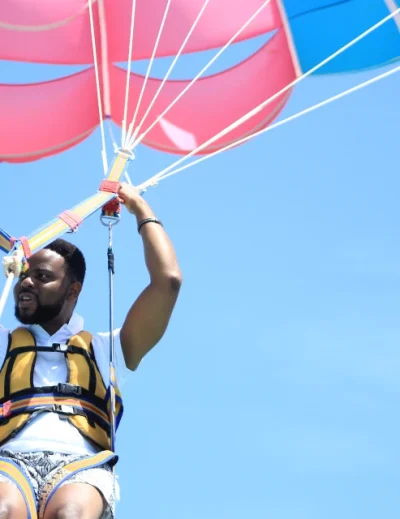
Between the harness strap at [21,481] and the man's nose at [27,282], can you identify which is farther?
the man's nose at [27,282]

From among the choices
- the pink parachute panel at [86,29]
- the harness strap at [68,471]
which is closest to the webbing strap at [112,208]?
the harness strap at [68,471]

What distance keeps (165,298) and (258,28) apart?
324 centimetres

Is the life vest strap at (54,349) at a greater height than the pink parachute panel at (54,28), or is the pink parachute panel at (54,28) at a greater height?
the pink parachute panel at (54,28)

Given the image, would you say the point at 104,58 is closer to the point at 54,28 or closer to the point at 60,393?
the point at 54,28

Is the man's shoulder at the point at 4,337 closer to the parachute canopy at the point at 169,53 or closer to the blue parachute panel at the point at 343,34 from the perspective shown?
the parachute canopy at the point at 169,53

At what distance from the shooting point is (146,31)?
271 inches

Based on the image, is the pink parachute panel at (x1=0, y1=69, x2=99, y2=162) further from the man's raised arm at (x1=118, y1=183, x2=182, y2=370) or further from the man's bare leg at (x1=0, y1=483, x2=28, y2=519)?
the man's bare leg at (x1=0, y1=483, x2=28, y2=519)

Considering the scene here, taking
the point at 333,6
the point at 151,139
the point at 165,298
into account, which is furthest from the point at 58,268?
the point at 333,6

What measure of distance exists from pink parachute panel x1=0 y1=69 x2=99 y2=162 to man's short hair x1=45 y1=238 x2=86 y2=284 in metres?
2.12

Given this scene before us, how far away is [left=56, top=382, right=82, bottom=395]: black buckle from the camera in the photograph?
404 centimetres

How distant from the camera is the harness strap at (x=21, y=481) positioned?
374 cm

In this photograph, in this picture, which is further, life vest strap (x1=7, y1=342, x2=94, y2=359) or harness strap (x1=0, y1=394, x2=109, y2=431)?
life vest strap (x1=7, y1=342, x2=94, y2=359)

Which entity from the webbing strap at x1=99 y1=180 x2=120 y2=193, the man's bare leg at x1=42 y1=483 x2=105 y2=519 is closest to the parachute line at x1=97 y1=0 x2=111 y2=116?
the webbing strap at x1=99 y1=180 x2=120 y2=193

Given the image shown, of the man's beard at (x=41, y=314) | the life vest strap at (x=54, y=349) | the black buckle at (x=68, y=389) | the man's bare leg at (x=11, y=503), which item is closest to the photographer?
the man's bare leg at (x=11, y=503)
